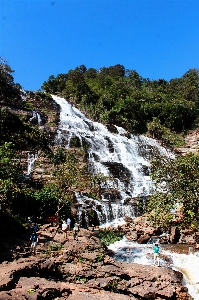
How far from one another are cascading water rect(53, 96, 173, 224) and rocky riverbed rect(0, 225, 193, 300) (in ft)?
35.6

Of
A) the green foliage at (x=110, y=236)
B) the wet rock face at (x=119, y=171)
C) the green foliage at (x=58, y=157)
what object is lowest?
the green foliage at (x=110, y=236)

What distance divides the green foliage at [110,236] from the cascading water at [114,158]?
10.2 feet

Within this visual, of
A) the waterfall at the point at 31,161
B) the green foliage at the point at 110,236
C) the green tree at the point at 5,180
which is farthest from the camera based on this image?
the waterfall at the point at 31,161

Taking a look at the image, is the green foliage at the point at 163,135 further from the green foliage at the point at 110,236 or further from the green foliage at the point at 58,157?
the green foliage at the point at 110,236

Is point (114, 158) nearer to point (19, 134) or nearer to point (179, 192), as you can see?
point (19, 134)

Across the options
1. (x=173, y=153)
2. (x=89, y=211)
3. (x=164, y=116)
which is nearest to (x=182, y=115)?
(x=164, y=116)

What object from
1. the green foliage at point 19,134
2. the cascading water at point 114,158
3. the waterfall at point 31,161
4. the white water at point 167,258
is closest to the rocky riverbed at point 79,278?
the white water at point 167,258

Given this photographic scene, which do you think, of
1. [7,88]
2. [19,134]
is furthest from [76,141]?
[7,88]

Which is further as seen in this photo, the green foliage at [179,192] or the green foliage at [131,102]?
the green foliage at [131,102]

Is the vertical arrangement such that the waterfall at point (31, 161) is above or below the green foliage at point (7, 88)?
below

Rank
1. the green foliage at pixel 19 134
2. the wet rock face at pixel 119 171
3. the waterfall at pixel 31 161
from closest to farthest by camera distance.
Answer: the waterfall at pixel 31 161, the wet rock face at pixel 119 171, the green foliage at pixel 19 134

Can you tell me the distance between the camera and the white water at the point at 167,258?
460 inches

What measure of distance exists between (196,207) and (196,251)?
8.59 ft

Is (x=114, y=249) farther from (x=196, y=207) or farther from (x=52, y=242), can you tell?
(x=196, y=207)
